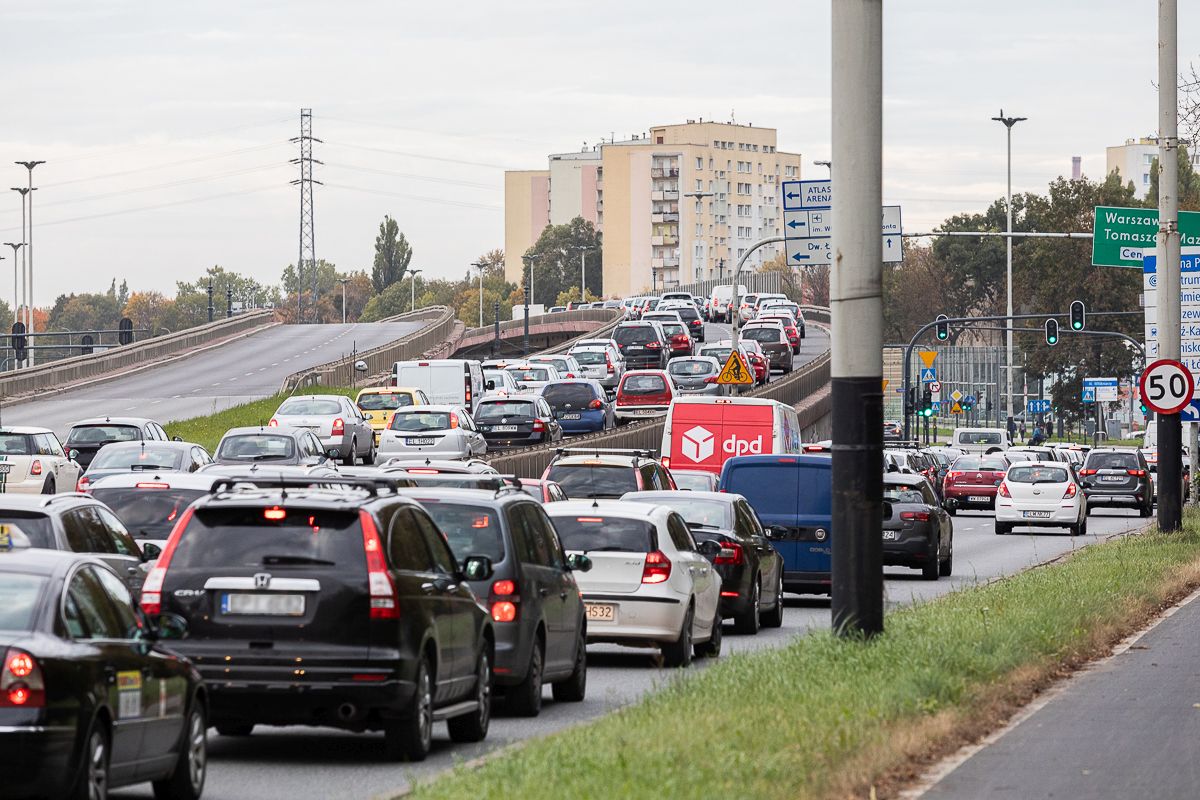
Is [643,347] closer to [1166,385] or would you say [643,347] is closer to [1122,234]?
[1122,234]

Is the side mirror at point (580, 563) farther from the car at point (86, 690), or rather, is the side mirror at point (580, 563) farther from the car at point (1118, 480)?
the car at point (1118, 480)

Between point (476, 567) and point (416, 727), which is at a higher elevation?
point (476, 567)

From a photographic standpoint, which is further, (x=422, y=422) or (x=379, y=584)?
(x=422, y=422)

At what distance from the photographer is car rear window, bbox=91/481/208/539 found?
20.8 m

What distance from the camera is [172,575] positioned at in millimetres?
11938

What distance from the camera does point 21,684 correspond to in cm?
869

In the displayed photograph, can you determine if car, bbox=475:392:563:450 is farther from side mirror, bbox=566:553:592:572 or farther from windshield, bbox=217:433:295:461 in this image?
side mirror, bbox=566:553:592:572

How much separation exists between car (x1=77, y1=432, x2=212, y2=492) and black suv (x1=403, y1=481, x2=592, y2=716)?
53.1 feet

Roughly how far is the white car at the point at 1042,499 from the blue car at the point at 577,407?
53.7 ft

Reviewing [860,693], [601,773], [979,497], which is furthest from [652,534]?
[979,497]

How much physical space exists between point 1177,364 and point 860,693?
20717mm

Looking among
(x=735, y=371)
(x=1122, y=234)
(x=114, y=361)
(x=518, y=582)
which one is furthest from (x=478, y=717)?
(x=114, y=361)

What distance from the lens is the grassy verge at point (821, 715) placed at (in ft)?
31.5

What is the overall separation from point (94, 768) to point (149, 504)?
39.7 ft
